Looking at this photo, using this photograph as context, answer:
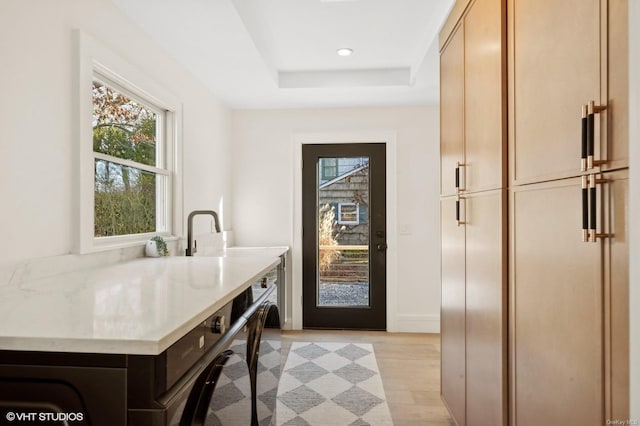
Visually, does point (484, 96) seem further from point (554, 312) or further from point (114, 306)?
point (114, 306)

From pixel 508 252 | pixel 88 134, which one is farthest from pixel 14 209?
pixel 508 252

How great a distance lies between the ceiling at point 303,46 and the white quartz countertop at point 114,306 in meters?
1.39

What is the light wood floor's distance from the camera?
225 cm

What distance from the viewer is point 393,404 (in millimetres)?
2354

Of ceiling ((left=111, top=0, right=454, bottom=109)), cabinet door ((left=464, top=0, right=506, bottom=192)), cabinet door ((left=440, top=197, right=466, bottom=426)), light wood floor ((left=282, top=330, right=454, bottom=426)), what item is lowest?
light wood floor ((left=282, top=330, right=454, bottom=426))

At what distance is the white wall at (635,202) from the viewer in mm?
636

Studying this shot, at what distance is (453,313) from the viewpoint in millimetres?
1986

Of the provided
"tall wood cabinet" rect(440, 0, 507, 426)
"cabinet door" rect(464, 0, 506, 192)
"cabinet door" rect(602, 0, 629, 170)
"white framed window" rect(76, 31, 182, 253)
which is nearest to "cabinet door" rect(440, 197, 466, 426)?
"tall wood cabinet" rect(440, 0, 507, 426)

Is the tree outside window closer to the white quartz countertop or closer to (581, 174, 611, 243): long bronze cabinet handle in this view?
the white quartz countertop

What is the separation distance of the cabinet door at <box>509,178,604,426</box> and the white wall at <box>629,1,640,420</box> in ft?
0.89

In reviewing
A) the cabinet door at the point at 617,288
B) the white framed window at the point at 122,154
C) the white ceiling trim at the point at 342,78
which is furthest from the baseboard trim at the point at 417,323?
the cabinet door at the point at 617,288

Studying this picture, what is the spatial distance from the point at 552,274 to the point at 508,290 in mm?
315

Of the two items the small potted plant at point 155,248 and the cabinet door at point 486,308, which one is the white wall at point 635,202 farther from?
the small potted plant at point 155,248

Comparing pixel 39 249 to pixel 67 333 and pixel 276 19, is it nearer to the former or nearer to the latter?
pixel 67 333
